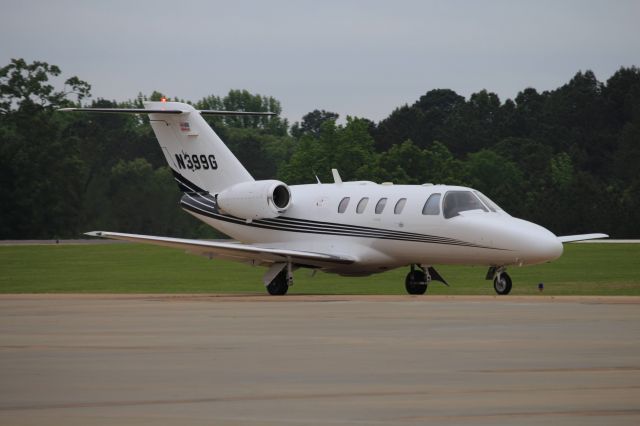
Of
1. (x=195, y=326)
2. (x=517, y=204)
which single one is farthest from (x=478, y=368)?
(x=517, y=204)

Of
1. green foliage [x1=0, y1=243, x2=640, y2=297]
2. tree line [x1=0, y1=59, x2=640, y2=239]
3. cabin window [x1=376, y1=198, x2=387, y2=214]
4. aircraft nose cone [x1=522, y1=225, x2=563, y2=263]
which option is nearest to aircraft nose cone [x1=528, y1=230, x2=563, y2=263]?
aircraft nose cone [x1=522, y1=225, x2=563, y2=263]

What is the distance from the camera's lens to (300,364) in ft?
43.5

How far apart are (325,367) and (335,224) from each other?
1796 centimetres

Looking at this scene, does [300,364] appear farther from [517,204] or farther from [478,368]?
[517,204]

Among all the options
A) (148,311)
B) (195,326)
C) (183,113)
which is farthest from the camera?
(183,113)

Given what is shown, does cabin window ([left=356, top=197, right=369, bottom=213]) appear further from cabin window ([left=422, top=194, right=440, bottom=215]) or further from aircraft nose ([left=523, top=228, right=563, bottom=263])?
aircraft nose ([left=523, top=228, right=563, bottom=263])

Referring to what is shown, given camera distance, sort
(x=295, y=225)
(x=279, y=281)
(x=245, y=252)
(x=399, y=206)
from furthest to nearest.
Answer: (x=295, y=225) < (x=279, y=281) < (x=399, y=206) < (x=245, y=252)

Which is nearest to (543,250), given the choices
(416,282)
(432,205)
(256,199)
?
(432,205)

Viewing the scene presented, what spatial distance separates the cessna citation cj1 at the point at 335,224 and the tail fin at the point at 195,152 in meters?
0.02

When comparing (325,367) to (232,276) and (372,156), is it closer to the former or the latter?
(232,276)

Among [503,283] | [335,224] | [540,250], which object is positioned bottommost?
[503,283]

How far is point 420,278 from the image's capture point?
30.4 metres

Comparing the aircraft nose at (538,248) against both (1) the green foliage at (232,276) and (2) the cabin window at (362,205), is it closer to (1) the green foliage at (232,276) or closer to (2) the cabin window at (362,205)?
(1) the green foliage at (232,276)

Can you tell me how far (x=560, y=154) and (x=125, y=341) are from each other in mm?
101439
